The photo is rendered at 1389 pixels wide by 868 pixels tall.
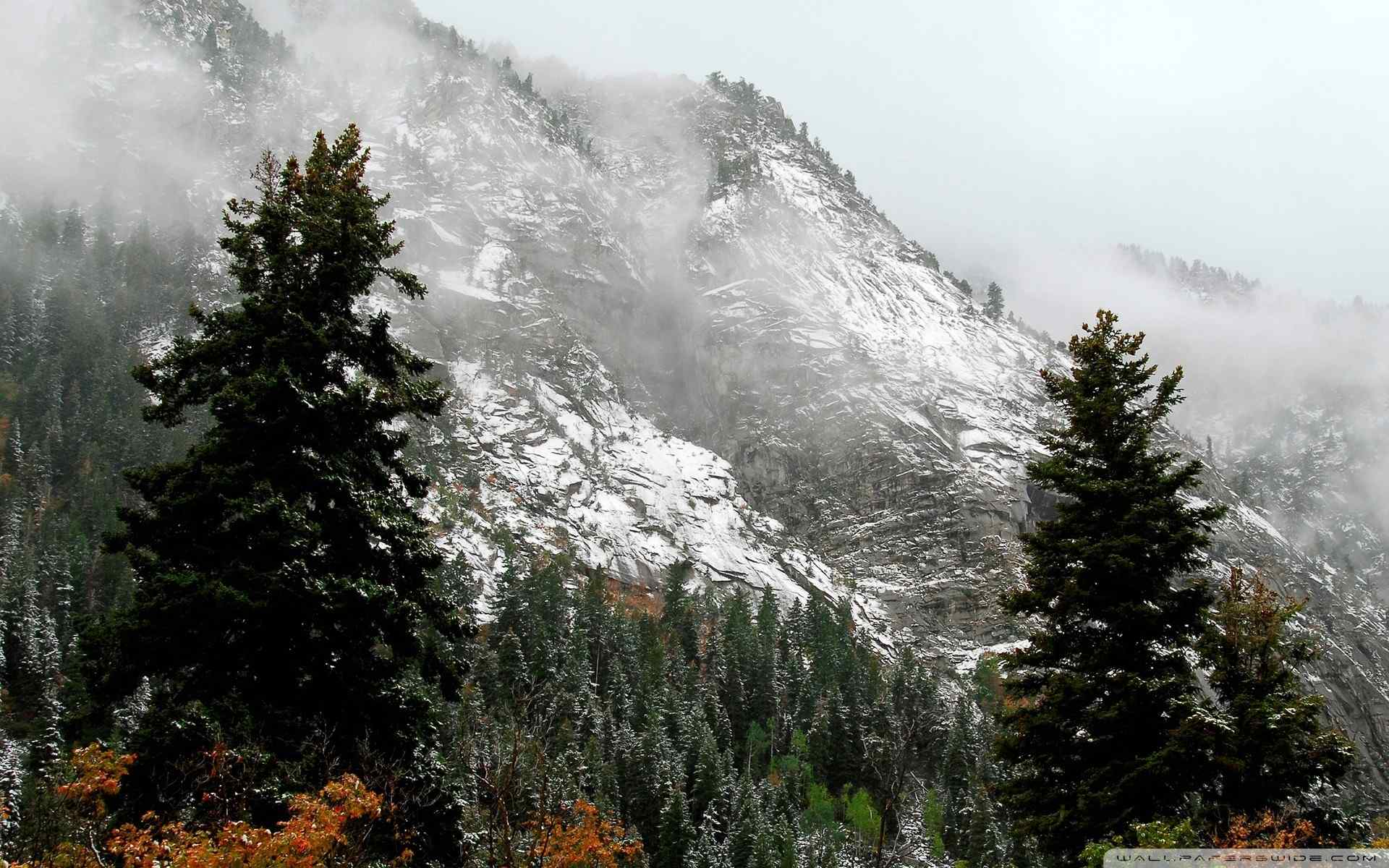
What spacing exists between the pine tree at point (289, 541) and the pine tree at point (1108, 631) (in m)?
10.9

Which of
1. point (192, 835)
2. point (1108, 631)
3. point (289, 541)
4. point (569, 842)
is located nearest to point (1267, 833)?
point (1108, 631)

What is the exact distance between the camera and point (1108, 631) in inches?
655

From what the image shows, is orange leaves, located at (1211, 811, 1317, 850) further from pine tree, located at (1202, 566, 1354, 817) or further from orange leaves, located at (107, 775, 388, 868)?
orange leaves, located at (107, 775, 388, 868)

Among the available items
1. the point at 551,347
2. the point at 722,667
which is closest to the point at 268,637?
the point at 722,667

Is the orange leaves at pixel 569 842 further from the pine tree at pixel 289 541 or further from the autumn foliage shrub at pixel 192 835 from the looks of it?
the autumn foliage shrub at pixel 192 835

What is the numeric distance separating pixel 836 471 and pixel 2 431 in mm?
136960

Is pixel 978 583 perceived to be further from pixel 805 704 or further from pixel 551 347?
pixel 551 347

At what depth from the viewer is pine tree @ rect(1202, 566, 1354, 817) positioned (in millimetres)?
15031

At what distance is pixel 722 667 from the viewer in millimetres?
93250

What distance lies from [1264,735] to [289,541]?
1622 cm

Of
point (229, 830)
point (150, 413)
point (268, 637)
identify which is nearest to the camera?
point (229, 830)

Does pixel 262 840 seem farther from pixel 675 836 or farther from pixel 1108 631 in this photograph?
pixel 675 836

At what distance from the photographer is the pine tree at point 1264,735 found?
49.3 ft

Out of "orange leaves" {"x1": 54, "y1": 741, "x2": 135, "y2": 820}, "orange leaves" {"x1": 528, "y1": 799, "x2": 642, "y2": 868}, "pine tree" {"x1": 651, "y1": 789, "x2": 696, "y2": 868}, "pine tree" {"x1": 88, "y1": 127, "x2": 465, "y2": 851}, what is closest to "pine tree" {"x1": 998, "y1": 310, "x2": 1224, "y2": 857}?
"orange leaves" {"x1": 528, "y1": 799, "x2": 642, "y2": 868}
